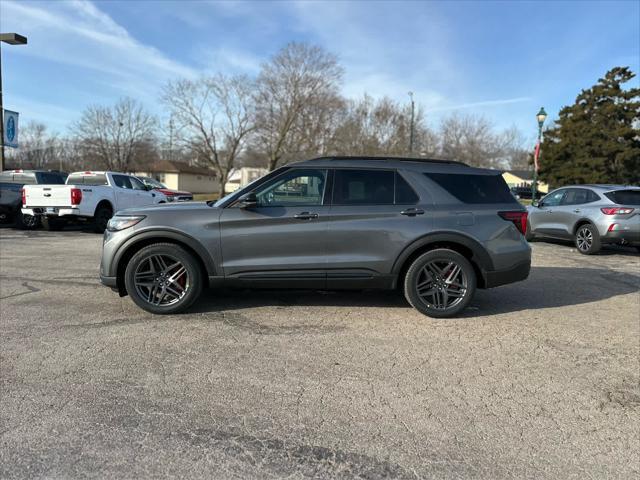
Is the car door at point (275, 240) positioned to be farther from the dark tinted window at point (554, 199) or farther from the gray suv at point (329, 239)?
the dark tinted window at point (554, 199)

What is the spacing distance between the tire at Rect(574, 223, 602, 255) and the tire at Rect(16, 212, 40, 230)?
1481 cm

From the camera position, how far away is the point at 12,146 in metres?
16.1

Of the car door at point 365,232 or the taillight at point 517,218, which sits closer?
the car door at point 365,232

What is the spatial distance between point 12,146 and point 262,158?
3146cm

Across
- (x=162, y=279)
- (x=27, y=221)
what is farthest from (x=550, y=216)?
(x=27, y=221)

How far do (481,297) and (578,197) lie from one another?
6.46 m

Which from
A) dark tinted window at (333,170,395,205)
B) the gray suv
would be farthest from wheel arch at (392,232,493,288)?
dark tinted window at (333,170,395,205)

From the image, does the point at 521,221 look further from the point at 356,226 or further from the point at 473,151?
the point at 473,151

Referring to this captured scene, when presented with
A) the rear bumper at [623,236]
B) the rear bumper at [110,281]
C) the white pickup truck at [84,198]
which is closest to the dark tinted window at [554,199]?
the rear bumper at [623,236]

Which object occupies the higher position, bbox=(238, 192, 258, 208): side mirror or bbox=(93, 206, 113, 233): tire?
bbox=(238, 192, 258, 208): side mirror

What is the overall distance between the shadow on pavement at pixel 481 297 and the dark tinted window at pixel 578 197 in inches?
145

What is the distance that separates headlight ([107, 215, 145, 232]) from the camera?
4902mm

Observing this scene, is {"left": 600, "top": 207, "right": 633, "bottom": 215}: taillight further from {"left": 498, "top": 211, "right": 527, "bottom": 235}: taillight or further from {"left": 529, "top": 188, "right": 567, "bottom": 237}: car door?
{"left": 498, "top": 211, "right": 527, "bottom": 235}: taillight

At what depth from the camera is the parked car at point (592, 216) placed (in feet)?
32.0
